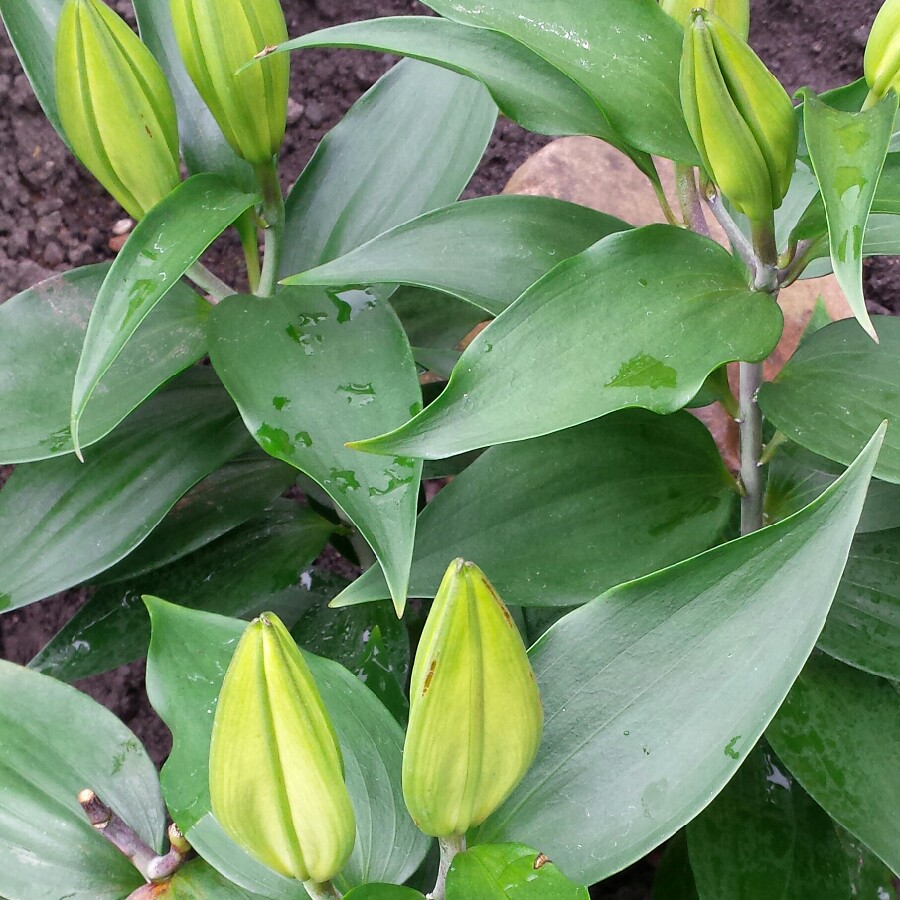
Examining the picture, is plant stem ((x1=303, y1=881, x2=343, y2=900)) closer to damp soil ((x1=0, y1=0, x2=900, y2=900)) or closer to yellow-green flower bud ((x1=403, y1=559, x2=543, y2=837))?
yellow-green flower bud ((x1=403, y1=559, x2=543, y2=837))

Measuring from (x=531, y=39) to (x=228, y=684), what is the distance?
340 mm

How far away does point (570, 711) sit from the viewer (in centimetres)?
42

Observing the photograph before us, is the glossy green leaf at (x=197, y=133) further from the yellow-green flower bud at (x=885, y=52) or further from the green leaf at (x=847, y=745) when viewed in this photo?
the green leaf at (x=847, y=745)

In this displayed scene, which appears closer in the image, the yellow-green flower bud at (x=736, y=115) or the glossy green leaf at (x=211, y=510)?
the yellow-green flower bud at (x=736, y=115)

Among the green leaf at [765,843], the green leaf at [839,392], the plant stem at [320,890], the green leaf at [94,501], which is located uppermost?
the green leaf at [839,392]

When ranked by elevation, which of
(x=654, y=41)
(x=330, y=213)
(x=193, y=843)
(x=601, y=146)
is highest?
(x=654, y=41)

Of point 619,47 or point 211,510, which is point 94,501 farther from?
point 619,47

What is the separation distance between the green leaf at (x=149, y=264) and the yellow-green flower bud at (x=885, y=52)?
38 centimetres

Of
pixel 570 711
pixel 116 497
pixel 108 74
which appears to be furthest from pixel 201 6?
pixel 570 711

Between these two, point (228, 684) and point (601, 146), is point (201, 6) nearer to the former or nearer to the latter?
point (228, 684)

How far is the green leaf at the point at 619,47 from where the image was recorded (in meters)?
0.44

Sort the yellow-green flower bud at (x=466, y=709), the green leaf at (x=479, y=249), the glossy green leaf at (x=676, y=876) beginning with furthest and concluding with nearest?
the glossy green leaf at (x=676, y=876), the green leaf at (x=479, y=249), the yellow-green flower bud at (x=466, y=709)

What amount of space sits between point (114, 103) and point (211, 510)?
33 centimetres

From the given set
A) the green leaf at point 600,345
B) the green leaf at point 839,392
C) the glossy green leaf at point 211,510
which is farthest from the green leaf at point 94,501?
the green leaf at point 839,392
